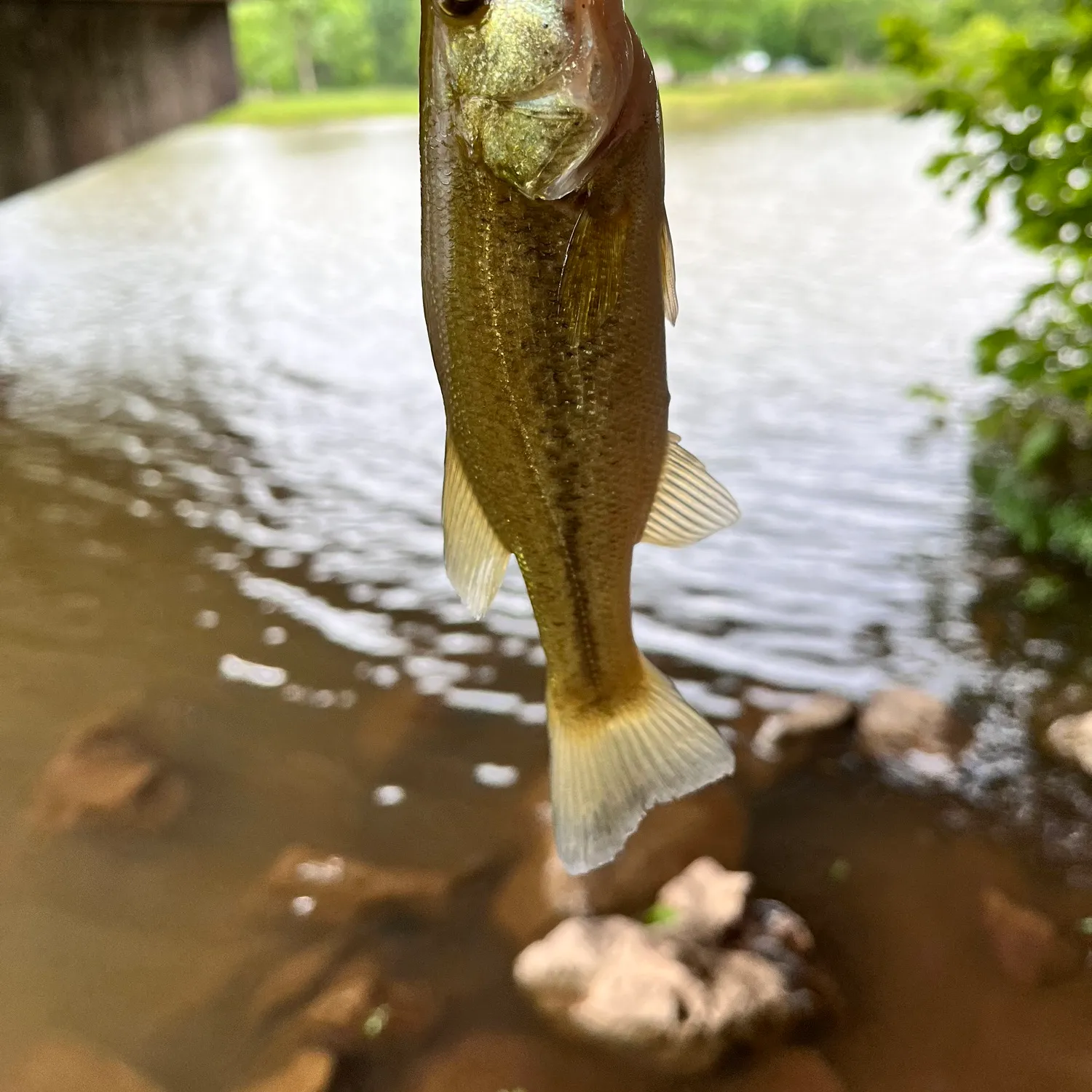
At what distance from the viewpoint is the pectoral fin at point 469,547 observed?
1.13 metres

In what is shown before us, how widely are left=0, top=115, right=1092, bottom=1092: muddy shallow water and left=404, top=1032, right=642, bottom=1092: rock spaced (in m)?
0.04

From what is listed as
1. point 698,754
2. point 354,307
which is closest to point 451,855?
point 698,754

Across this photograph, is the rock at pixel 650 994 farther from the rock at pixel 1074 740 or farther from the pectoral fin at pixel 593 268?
the pectoral fin at pixel 593 268

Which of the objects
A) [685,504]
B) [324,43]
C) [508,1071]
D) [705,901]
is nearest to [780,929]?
[705,901]

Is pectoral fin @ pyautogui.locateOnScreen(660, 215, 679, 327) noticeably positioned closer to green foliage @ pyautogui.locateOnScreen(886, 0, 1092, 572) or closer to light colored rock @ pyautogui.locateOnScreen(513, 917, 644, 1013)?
light colored rock @ pyautogui.locateOnScreen(513, 917, 644, 1013)

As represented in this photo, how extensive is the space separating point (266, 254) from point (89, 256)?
162 cm

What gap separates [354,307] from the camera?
23.2 ft

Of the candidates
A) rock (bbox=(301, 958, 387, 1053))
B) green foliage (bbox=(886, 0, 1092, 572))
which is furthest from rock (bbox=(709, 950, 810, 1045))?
green foliage (bbox=(886, 0, 1092, 572))

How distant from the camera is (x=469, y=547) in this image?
114 cm

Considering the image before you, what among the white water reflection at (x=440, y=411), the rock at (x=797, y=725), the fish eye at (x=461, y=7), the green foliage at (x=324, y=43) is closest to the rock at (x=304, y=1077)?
the white water reflection at (x=440, y=411)

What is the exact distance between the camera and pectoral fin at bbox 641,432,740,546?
115 centimetres

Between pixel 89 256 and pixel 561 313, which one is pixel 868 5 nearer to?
pixel 89 256

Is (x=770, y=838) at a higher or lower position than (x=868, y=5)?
lower

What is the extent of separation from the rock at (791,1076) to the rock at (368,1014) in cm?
62
